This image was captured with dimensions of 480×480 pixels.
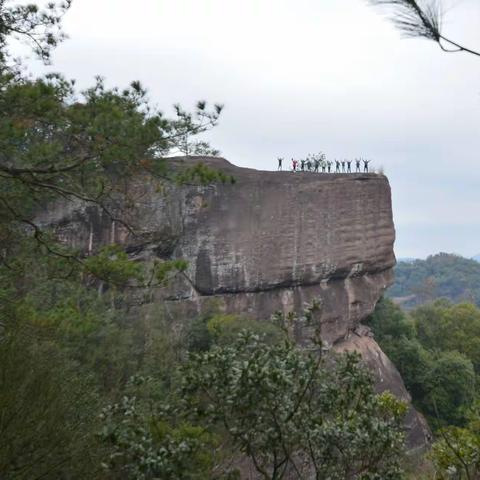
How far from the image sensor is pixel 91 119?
4.68 m

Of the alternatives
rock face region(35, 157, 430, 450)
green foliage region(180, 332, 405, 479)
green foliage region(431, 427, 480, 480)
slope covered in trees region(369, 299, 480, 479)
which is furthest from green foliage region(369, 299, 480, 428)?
green foliage region(180, 332, 405, 479)

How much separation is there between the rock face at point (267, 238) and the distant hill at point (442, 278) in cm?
5346

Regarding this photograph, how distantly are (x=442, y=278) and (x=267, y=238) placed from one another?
6965cm

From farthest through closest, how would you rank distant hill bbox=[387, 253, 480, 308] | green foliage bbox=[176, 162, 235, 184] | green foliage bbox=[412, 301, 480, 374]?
distant hill bbox=[387, 253, 480, 308] < green foliage bbox=[412, 301, 480, 374] < green foliage bbox=[176, 162, 235, 184]

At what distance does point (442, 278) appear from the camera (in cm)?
8169

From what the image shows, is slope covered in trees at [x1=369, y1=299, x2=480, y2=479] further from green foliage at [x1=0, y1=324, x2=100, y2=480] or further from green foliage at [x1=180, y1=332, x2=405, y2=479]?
green foliage at [x1=0, y1=324, x2=100, y2=480]

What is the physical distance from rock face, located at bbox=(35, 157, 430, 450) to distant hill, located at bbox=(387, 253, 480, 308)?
175 ft

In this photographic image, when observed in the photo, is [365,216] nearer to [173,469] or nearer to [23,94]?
[23,94]

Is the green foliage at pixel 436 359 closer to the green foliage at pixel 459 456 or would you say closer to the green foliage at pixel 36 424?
the green foliage at pixel 459 456

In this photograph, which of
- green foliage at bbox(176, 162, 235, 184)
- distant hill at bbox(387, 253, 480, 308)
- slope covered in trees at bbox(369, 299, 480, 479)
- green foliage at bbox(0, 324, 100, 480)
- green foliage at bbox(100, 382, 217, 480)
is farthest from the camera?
distant hill at bbox(387, 253, 480, 308)

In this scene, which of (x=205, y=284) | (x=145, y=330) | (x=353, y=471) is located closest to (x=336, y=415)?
(x=353, y=471)

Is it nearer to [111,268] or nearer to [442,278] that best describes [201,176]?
[111,268]

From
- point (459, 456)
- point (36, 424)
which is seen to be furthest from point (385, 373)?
point (36, 424)

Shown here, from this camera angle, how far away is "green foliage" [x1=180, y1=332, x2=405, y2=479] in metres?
2.99
